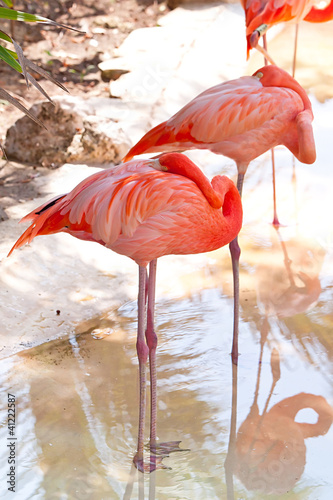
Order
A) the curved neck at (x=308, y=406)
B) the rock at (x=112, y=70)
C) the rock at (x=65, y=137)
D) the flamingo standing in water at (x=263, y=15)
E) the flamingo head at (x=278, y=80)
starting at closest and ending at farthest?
1. the curved neck at (x=308, y=406)
2. the flamingo head at (x=278, y=80)
3. the flamingo standing in water at (x=263, y=15)
4. the rock at (x=65, y=137)
5. the rock at (x=112, y=70)

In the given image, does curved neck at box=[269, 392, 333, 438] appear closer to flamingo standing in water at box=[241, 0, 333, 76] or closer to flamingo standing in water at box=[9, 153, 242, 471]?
flamingo standing in water at box=[9, 153, 242, 471]

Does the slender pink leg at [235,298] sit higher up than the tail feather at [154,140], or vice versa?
the tail feather at [154,140]

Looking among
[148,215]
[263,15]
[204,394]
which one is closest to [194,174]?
[148,215]

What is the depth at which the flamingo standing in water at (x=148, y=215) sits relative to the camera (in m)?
2.33

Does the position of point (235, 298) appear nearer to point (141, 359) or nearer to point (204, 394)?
point (204, 394)

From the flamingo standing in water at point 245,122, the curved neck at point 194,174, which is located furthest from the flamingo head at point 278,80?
the curved neck at point 194,174

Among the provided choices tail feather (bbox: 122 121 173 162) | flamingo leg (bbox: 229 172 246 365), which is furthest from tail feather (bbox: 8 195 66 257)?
flamingo leg (bbox: 229 172 246 365)

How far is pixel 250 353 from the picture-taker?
121 inches

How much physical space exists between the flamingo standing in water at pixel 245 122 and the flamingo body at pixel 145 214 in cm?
46

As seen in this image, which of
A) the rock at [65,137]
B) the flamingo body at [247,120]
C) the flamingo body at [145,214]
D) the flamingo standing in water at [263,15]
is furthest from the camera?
the rock at [65,137]

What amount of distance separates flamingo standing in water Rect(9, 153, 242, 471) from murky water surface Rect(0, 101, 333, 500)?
0.18 meters

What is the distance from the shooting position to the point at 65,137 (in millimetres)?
4895

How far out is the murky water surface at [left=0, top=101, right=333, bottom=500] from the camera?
2395 millimetres

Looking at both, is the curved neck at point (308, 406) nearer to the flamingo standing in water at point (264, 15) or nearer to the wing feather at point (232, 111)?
the wing feather at point (232, 111)
